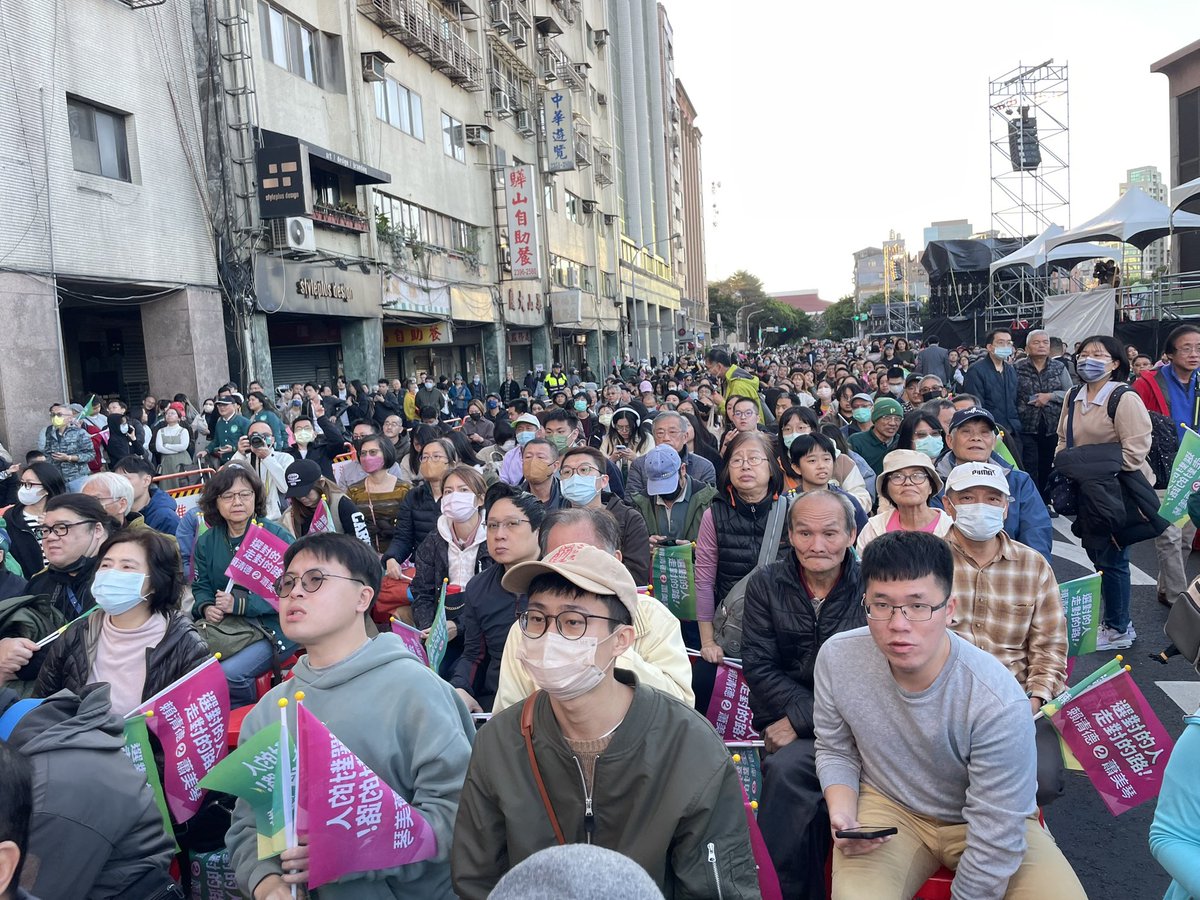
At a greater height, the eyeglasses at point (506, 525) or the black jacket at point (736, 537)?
the eyeglasses at point (506, 525)

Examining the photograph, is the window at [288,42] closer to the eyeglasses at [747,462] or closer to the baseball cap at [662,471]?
the baseball cap at [662,471]

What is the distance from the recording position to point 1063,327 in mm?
18812

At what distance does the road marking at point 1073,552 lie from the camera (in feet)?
25.2

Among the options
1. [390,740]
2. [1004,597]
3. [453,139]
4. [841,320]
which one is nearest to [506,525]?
[390,740]

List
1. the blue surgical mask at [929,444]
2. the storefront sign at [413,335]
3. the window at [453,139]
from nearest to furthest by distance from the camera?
the blue surgical mask at [929,444]
the storefront sign at [413,335]
the window at [453,139]

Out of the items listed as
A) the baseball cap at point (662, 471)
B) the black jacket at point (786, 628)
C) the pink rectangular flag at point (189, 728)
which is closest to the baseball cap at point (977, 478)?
the black jacket at point (786, 628)

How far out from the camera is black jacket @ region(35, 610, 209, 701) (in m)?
3.87

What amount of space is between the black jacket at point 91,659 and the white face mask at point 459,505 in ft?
5.41

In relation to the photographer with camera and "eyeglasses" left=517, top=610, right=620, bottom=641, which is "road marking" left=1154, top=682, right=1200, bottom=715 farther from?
the photographer with camera

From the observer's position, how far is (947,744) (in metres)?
2.81

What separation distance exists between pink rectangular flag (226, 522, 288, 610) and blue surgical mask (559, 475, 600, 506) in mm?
1833

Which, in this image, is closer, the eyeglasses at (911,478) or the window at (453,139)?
the eyeglasses at (911,478)

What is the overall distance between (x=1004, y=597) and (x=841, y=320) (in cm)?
10676

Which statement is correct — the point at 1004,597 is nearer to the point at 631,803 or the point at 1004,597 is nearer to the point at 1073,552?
the point at 631,803
